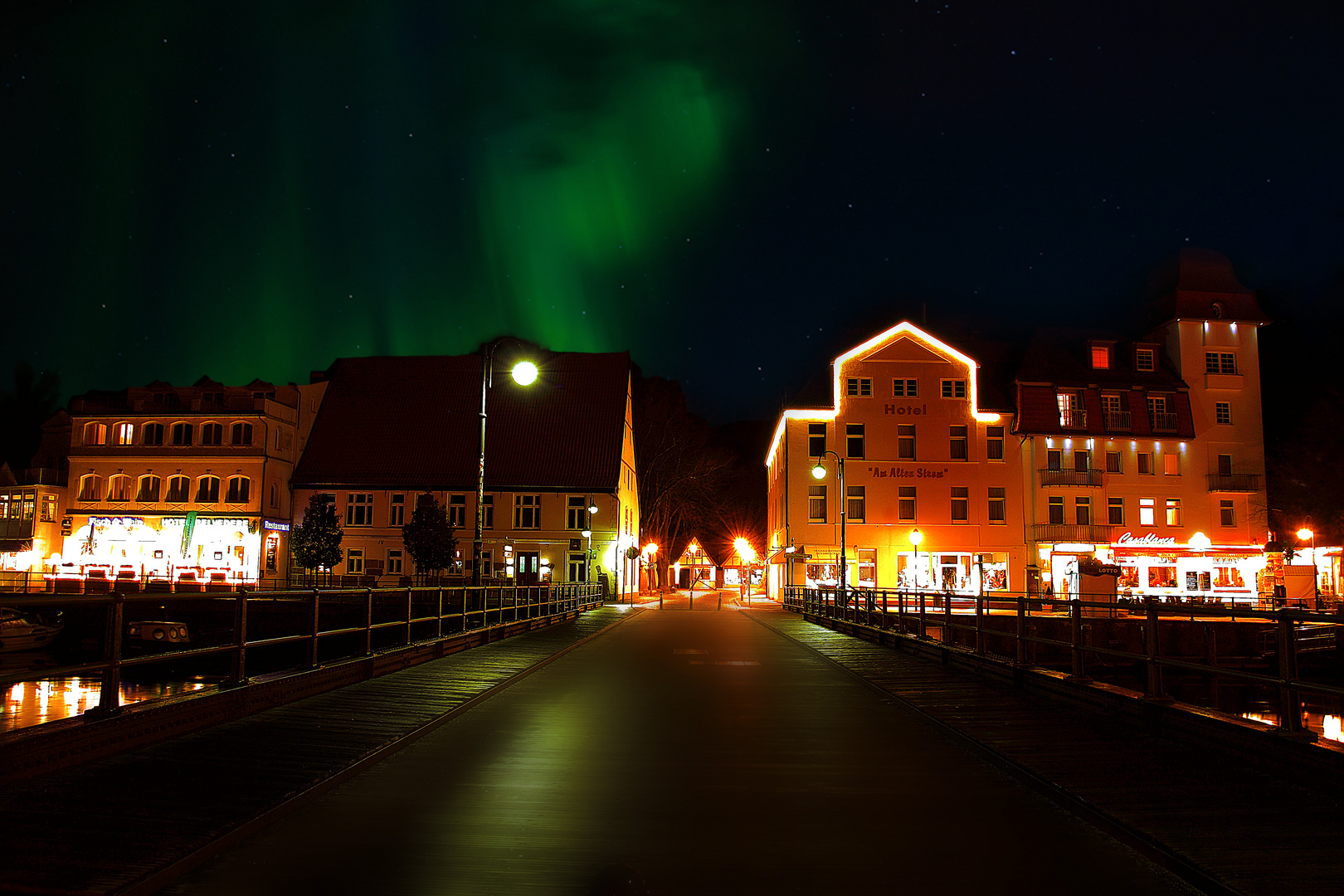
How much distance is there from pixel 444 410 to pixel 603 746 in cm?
5811

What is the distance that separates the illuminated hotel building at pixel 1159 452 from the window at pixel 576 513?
2450 centimetres

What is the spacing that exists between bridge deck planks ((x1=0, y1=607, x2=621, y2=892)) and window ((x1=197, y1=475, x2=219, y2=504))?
51.1m

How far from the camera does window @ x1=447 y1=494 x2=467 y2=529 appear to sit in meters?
59.9

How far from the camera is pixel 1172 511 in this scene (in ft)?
190

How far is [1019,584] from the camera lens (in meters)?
57.3

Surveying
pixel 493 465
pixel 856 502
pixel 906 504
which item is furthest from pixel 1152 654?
pixel 493 465

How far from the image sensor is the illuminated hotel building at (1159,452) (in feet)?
186

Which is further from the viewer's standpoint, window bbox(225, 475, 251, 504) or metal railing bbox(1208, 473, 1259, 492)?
window bbox(225, 475, 251, 504)

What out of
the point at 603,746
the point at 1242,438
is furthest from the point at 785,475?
the point at 603,746

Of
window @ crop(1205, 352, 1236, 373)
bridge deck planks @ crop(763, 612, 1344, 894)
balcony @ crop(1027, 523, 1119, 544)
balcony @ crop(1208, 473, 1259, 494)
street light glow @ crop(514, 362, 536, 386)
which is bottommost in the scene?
bridge deck planks @ crop(763, 612, 1344, 894)

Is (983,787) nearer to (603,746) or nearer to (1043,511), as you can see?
(603,746)

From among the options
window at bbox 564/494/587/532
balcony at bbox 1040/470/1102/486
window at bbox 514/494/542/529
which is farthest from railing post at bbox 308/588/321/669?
balcony at bbox 1040/470/1102/486

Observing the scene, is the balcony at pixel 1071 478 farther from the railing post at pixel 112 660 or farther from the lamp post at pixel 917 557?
the railing post at pixel 112 660

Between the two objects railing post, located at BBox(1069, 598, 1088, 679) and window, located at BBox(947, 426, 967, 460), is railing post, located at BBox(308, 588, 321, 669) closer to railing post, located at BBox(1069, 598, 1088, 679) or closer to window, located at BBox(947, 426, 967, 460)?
railing post, located at BBox(1069, 598, 1088, 679)
